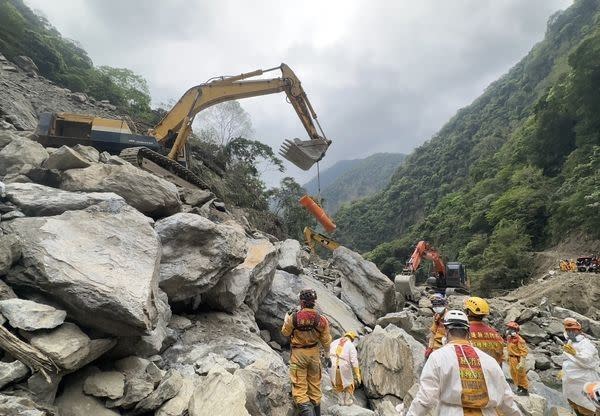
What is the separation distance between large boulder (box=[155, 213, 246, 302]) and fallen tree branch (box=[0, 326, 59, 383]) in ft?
7.36

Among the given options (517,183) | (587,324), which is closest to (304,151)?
(587,324)

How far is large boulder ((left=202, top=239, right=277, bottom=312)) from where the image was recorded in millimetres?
6156

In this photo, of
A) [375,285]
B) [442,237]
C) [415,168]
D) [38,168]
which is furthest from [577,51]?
[415,168]

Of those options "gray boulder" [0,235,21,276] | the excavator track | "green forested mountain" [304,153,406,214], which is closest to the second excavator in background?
the excavator track

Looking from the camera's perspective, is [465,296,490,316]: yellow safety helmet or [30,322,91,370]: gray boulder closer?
[30,322,91,370]: gray boulder

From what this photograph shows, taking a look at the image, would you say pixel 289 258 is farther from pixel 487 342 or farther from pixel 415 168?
pixel 415 168

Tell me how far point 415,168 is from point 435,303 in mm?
67176

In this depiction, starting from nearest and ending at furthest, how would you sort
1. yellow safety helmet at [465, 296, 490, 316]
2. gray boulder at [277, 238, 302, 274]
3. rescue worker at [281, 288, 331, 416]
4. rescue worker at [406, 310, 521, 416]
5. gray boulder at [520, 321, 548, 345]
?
rescue worker at [406, 310, 521, 416], yellow safety helmet at [465, 296, 490, 316], rescue worker at [281, 288, 331, 416], gray boulder at [277, 238, 302, 274], gray boulder at [520, 321, 548, 345]

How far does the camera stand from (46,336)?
3.27 metres

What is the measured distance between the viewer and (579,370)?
508 cm

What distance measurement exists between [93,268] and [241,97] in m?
9.96

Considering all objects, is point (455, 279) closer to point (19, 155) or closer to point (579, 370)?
point (579, 370)

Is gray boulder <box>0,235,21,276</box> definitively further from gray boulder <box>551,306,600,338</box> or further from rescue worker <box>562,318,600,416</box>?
gray boulder <box>551,306,600,338</box>

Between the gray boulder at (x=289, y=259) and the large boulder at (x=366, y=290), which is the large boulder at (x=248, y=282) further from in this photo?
the large boulder at (x=366, y=290)
